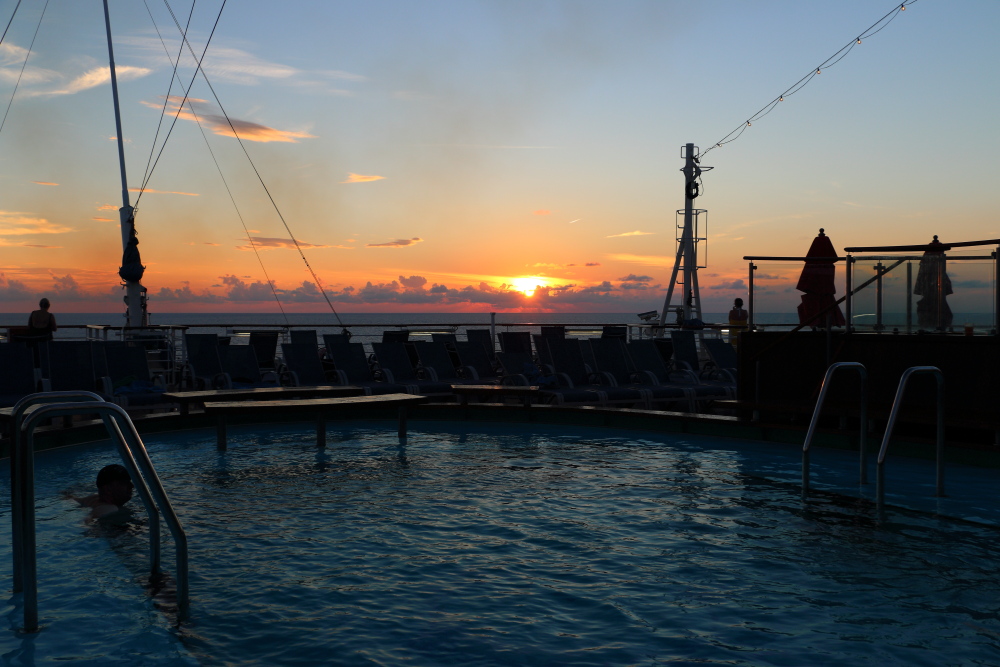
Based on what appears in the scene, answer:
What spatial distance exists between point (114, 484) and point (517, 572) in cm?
304

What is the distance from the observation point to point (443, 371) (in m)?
12.6

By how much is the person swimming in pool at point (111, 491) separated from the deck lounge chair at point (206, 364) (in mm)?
5420

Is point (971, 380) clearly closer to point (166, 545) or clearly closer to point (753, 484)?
point (753, 484)

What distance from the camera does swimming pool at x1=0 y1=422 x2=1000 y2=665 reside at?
3.55 metres

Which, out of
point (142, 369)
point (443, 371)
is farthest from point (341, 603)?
point (443, 371)

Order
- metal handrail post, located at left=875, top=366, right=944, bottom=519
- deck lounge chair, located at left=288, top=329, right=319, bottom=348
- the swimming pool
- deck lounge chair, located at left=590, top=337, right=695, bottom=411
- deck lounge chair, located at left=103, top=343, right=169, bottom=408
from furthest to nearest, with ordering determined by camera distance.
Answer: deck lounge chair, located at left=288, top=329, right=319, bottom=348, deck lounge chair, located at left=590, top=337, right=695, bottom=411, deck lounge chair, located at left=103, top=343, right=169, bottom=408, metal handrail post, located at left=875, top=366, right=944, bottom=519, the swimming pool

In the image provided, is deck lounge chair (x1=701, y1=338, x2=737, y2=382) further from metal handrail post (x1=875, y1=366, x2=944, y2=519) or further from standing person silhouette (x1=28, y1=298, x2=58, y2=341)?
standing person silhouette (x1=28, y1=298, x2=58, y2=341)

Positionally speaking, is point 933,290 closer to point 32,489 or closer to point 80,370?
point 32,489

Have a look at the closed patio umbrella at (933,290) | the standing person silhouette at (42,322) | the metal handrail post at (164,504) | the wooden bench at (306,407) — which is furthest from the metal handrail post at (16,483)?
the standing person silhouette at (42,322)

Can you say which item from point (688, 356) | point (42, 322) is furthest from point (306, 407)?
point (688, 356)

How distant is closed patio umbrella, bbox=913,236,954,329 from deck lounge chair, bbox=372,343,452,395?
6070 millimetres

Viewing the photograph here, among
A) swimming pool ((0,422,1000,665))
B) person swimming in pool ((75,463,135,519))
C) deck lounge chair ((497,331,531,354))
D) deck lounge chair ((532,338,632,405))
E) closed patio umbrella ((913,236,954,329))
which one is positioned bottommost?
swimming pool ((0,422,1000,665))

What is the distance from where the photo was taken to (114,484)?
19.0ft


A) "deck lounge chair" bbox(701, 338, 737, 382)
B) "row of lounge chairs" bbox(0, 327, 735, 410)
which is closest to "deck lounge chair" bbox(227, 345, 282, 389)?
"row of lounge chairs" bbox(0, 327, 735, 410)
